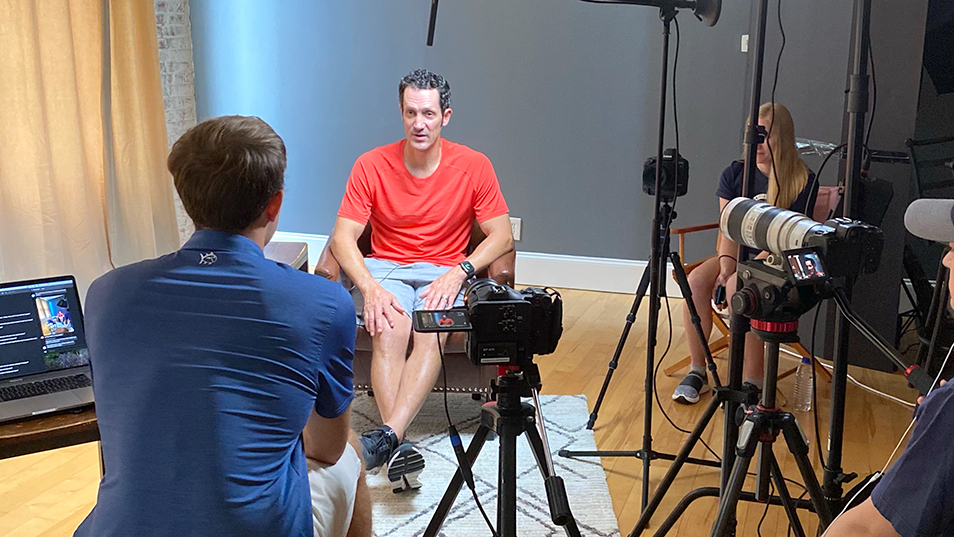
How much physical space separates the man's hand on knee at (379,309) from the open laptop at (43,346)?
1.03m

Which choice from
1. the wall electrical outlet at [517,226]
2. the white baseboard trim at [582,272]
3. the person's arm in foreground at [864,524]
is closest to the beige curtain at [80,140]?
the wall electrical outlet at [517,226]

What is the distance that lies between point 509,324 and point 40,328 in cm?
102

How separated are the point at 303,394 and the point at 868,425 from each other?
232 centimetres

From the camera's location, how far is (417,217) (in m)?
3.10

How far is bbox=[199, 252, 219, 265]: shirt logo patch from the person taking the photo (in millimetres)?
1337

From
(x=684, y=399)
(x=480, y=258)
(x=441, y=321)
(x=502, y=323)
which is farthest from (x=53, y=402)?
(x=684, y=399)

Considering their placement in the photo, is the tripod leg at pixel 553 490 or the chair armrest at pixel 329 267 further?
the chair armrest at pixel 329 267

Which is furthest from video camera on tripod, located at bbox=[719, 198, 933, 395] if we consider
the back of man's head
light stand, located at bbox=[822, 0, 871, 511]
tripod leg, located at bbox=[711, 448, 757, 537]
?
the back of man's head

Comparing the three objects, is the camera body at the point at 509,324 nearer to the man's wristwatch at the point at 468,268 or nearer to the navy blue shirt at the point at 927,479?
the navy blue shirt at the point at 927,479

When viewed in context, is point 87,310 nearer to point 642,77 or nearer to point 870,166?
point 870,166

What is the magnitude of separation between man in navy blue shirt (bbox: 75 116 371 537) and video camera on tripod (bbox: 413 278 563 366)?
10.0 inches

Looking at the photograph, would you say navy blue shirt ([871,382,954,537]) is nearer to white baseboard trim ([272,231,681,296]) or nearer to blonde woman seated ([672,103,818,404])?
blonde woman seated ([672,103,818,404])

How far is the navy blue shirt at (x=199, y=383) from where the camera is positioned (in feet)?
4.18

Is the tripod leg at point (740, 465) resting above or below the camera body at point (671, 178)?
below
